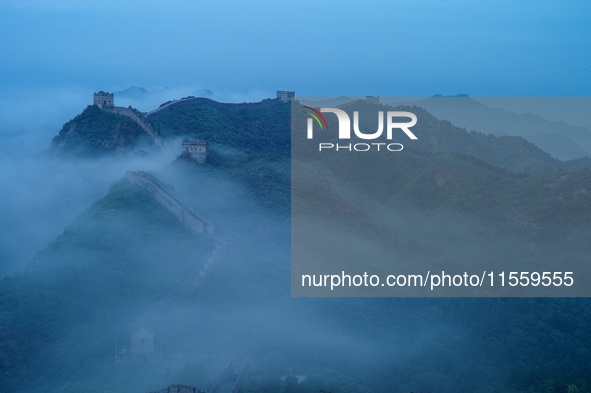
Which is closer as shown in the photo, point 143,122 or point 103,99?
point 143,122

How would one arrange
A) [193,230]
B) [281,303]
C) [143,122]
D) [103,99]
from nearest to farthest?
[281,303] < [193,230] < [143,122] < [103,99]

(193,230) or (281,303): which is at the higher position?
(193,230)

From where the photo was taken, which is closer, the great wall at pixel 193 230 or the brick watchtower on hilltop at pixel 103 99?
the great wall at pixel 193 230

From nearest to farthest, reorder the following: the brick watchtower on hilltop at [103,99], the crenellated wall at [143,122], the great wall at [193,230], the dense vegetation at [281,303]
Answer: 1. the great wall at [193,230]
2. the dense vegetation at [281,303]
3. the crenellated wall at [143,122]
4. the brick watchtower on hilltop at [103,99]

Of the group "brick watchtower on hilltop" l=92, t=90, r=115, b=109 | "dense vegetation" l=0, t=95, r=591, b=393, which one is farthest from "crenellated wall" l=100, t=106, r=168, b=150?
"dense vegetation" l=0, t=95, r=591, b=393

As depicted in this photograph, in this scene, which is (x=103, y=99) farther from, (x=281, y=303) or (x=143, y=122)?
(x=281, y=303)

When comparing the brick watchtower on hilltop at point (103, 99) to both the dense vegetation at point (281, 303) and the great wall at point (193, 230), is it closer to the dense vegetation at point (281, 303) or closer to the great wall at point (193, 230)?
the great wall at point (193, 230)

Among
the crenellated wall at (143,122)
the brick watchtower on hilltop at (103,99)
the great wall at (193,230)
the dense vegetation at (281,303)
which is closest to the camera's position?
the great wall at (193,230)

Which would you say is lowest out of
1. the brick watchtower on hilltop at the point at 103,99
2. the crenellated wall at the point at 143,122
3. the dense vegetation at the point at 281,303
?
the dense vegetation at the point at 281,303

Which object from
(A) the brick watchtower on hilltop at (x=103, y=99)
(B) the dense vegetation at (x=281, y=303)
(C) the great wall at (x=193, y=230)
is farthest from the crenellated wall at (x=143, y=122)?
(B) the dense vegetation at (x=281, y=303)

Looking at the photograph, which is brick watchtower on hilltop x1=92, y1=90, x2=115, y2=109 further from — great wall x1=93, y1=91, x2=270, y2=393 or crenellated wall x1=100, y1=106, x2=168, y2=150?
crenellated wall x1=100, y1=106, x2=168, y2=150

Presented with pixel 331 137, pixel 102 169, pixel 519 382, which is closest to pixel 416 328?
pixel 519 382

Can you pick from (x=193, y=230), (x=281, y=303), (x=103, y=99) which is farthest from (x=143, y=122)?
(x=281, y=303)
